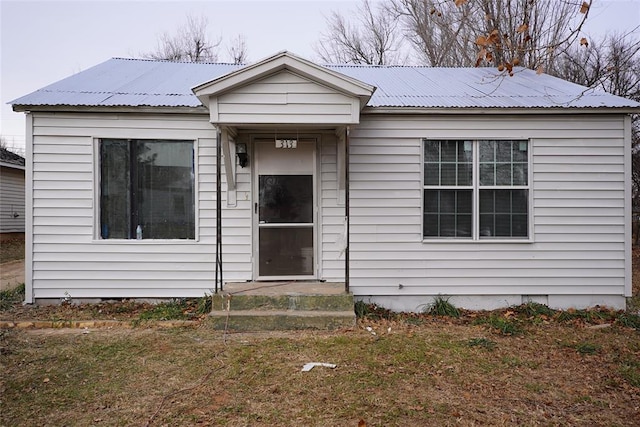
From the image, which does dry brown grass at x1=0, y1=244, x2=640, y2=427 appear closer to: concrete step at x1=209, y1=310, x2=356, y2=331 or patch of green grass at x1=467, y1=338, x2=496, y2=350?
patch of green grass at x1=467, y1=338, x2=496, y2=350

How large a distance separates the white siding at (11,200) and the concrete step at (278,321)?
17438 millimetres

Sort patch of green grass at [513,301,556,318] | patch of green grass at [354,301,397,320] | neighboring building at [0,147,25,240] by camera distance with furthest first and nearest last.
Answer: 1. neighboring building at [0,147,25,240]
2. patch of green grass at [513,301,556,318]
3. patch of green grass at [354,301,397,320]

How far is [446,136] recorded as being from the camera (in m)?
6.27

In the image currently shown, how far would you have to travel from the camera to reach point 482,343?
4848mm

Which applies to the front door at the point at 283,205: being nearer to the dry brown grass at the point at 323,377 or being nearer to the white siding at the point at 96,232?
the white siding at the point at 96,232

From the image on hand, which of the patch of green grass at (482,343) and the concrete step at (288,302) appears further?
the concrete step at (288,302)

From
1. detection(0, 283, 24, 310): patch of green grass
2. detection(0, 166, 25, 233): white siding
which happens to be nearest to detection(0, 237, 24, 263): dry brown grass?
detection(0, 166, 25, 233): white siding

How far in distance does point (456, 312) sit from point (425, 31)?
15049 millimetres

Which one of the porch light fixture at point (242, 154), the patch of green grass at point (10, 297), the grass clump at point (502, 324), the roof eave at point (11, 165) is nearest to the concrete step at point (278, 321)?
the grass clump at point (502, 324)

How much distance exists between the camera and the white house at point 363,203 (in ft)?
20.2

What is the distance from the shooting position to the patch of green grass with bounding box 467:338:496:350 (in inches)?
187

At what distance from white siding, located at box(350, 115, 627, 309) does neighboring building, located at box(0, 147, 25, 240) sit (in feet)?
58.9

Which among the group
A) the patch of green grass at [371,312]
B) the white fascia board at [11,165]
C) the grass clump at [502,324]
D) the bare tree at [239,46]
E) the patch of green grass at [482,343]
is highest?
the bare tree at [239,46]

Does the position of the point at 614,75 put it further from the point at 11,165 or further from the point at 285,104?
the point at 11,165
